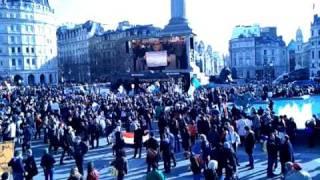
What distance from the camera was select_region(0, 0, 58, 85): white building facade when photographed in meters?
116

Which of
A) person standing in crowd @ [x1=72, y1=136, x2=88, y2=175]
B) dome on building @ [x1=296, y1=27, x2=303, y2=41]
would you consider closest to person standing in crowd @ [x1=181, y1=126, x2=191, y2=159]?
person standing in crowd @ [x1=72, y1=136, x2=88, y2=175]

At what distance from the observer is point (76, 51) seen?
14912cm

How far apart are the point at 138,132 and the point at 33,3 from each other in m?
107

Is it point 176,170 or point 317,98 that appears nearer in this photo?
point 176,170

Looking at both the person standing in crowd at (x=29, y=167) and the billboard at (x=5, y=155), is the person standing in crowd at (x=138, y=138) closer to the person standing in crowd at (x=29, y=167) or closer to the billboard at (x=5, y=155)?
the billboard at (x=5, y=155)

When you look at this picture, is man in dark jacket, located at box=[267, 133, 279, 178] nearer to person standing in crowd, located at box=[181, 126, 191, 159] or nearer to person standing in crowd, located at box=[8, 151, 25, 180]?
person standing in crowd, located at box=[181, 126, 191, 159]

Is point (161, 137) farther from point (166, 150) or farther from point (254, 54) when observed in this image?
point (254, 54)

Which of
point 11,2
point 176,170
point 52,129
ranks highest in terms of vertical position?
point 11,2

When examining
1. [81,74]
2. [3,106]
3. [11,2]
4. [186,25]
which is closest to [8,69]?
[11,2]

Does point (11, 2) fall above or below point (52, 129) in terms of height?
above

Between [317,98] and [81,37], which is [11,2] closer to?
[81,37]

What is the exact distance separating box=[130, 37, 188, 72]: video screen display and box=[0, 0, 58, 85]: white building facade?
181 feet

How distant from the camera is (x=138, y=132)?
21844mm

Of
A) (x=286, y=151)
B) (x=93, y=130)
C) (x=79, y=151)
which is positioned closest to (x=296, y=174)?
(x=286, y=151)
